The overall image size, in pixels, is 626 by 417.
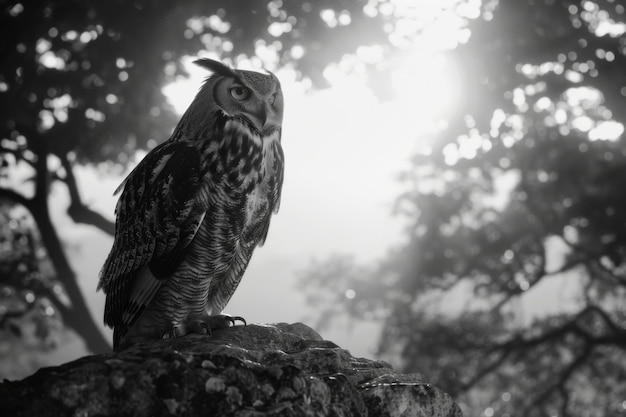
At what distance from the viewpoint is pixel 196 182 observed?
3.21 metres

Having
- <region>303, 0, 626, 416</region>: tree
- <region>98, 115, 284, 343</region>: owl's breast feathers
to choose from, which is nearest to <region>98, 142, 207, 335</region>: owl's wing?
<region>98, 115, 284, 343</region>: owl's breast feathers

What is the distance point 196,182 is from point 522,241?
10.0 meters

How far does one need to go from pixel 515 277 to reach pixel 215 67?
10.1 meters

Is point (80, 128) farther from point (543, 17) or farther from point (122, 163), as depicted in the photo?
point (543, 17)

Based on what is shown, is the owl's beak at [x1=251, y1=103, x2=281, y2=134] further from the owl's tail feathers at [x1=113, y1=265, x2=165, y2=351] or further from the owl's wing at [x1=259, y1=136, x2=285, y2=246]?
the owl's tail feathers at [x1=113, y1=265, x2=165, y2=351]

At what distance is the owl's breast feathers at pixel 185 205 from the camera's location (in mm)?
3217

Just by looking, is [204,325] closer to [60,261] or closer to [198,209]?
[198,209]

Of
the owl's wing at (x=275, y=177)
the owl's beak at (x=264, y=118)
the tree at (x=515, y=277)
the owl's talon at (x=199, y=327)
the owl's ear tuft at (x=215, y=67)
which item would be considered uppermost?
the tree at (x=515, y=277)

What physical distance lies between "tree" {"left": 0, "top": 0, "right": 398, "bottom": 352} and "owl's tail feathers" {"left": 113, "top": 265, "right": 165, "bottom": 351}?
2948 mm

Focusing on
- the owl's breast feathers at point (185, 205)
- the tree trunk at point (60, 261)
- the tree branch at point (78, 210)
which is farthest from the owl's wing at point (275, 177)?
the tree trunk at point (60, 261)

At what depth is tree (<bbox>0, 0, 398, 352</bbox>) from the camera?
567cm

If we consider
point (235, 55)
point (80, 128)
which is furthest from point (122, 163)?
point (235, 55)

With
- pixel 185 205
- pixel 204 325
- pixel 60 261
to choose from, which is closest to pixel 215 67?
pixel 185 205

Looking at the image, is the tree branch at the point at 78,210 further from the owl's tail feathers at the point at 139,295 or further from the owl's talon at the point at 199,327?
the owl's talon at the point at 199,327
